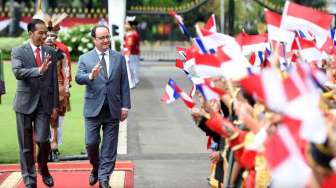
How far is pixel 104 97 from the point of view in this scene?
371 inches

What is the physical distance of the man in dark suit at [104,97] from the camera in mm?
9422

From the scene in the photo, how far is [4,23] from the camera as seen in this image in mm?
12172

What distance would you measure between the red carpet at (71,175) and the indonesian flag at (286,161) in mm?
5592

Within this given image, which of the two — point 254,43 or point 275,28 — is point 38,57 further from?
point 275,28

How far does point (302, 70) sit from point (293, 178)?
A: 2.13 feet

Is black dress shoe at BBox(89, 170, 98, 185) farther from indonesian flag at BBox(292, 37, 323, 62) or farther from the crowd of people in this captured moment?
indonesian flag at BBox(292, 37, 323, 62)

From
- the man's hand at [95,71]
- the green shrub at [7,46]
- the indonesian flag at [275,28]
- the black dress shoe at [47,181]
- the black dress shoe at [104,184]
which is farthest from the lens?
the green shrub at [7,46]

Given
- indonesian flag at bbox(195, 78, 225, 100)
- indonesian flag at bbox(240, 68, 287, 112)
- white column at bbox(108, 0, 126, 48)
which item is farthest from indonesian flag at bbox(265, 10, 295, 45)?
white column at bbox(108, 0, 126, 48)

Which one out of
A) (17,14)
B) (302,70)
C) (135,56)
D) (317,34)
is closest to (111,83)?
(317,34)

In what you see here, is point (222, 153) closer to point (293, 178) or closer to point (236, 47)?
point (236, 47)

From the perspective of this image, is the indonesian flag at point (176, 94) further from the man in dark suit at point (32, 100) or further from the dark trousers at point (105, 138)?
the man in dark suit at point (32, 100)

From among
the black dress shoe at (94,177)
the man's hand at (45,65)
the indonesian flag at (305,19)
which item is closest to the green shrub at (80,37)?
the black dress shoe at (94,177)

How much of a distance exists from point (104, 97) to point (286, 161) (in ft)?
17.5

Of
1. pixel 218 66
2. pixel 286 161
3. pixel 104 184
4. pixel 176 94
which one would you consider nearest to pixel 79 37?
pixel 104 184
